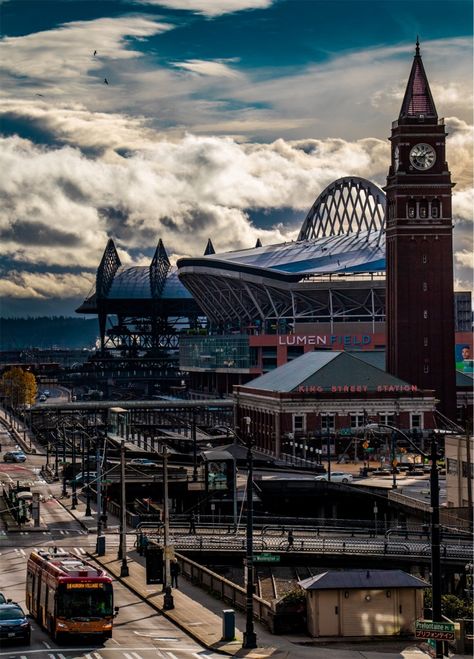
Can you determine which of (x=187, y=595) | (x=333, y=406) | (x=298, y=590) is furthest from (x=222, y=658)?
(x=333, y=406)

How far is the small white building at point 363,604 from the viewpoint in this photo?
56.3 metres

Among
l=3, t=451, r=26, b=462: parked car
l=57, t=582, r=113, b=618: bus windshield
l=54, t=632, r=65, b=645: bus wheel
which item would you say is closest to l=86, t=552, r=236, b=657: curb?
l=57, t=582, r=113, b=618: bus windshield

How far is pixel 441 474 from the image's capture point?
420ft

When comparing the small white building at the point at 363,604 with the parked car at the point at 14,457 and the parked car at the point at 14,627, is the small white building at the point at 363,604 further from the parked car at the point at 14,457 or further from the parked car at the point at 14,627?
the parked car at the point at 14,457

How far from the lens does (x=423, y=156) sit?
6973 inches

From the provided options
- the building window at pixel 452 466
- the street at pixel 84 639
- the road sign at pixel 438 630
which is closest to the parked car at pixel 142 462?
the street at pixel 84 639

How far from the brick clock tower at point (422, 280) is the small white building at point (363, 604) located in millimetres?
117048

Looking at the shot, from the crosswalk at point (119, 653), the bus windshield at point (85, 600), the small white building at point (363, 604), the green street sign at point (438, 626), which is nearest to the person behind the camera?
the green street sign at point (438, 626)

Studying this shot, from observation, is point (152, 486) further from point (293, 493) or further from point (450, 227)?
point (450, 227)

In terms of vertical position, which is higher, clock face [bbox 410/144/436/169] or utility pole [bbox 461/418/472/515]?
clock face [bbox 410/144/436/169]

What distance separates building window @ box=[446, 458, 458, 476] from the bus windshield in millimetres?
53737

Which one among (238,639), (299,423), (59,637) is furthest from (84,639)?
(299,423)

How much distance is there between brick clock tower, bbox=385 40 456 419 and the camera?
6845 inches

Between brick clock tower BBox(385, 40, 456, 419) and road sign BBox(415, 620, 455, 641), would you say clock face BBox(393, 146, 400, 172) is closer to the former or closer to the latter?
brick clock tower BBox(385, 40, 456, 419)
